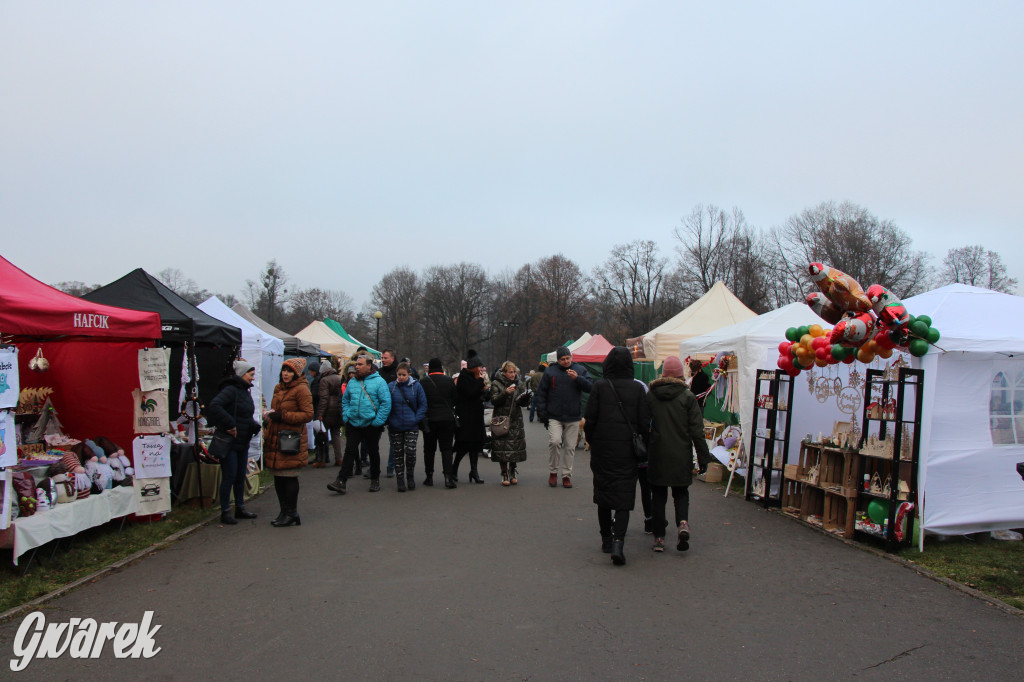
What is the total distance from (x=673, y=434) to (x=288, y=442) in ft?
13.6

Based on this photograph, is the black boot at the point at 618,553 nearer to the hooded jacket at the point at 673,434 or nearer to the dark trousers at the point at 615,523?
the dark trousers at the point at 615,523

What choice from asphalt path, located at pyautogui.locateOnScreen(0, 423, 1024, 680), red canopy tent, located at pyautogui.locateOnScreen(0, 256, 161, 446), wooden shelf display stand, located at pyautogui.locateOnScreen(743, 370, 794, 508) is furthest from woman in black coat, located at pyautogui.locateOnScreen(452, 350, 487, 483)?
red canopy tent, located at pyautogui.locateOnScreen(0, 256, 161, 446)

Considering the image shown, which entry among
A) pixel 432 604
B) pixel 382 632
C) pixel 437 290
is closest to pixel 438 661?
pixel 382 632

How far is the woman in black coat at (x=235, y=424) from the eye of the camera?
766 cm

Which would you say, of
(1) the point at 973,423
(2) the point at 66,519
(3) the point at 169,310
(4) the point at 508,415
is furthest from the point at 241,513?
(1) the point at 973,423

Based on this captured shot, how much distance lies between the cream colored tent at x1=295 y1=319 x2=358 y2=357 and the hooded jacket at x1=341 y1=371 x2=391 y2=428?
48.1ft

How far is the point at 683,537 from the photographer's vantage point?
6.48 m

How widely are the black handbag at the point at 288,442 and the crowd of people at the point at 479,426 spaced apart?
11mm

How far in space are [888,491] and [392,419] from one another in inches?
249

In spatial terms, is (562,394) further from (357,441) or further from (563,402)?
(357,441)

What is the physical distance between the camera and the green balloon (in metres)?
6.97

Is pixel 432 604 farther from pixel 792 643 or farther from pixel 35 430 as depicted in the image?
pixel 35 430

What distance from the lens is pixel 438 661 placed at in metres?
4.02

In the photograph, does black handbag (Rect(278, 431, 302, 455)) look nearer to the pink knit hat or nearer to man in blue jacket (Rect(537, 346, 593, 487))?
man in blue jacket (Rect(537, 346, 593, 487))
